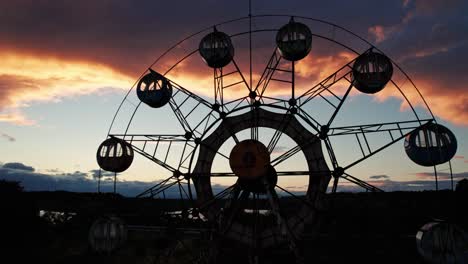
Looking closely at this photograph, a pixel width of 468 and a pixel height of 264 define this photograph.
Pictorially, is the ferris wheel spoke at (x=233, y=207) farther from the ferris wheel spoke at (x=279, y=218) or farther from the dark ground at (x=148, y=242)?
the dark ground at (x=148, y=242)

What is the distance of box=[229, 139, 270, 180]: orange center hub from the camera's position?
2084 cm

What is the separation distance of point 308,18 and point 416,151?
8.60m

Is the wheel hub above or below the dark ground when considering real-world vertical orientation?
above

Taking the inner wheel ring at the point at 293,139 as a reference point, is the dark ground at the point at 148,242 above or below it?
below

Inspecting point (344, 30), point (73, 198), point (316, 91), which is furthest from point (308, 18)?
point (73, 198)

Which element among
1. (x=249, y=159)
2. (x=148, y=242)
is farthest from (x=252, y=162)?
(x=148, y=242)

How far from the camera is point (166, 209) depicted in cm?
2419

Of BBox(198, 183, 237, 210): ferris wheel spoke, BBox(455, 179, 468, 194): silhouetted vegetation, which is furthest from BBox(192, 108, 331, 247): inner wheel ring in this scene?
BBox(455, 179, 468, 194): silhouetted vegetation

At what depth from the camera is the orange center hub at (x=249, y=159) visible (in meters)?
20.8

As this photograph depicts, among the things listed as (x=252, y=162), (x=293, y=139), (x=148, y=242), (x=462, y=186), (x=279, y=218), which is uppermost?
(x=293, y=139)

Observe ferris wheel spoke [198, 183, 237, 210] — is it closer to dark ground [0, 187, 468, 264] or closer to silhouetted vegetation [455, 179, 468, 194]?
dark ground [0, 187, 468, 264]

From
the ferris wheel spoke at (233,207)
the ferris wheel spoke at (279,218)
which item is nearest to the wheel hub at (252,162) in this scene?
the ferris wheel spoke at (279,218)

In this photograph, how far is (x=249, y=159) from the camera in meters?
20.9

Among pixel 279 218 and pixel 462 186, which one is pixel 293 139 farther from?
pixel 462 186
